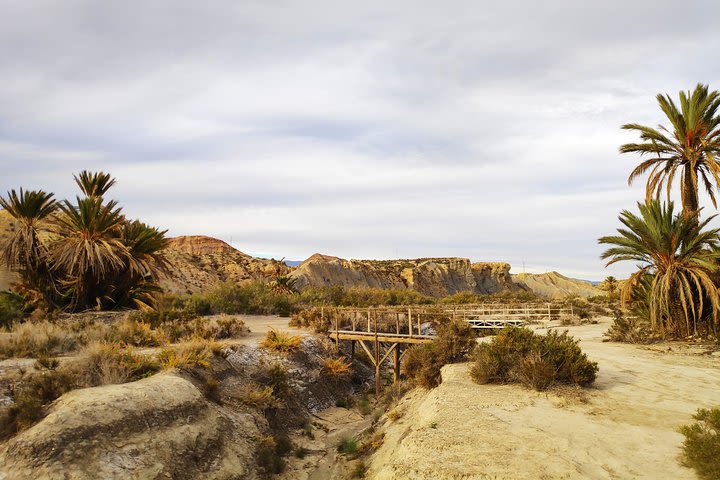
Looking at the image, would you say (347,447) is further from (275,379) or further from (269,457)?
(275,379)

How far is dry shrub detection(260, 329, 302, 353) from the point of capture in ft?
59.1

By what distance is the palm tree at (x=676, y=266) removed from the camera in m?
15.2

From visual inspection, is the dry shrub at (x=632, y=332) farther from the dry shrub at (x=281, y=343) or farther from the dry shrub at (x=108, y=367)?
the dry shrub at (x=108, y=367)

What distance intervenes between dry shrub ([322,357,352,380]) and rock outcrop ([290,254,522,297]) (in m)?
39.3

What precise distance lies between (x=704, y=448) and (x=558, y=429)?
2.21 m

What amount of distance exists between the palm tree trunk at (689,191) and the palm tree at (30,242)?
2834 cm

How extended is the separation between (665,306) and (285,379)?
1418 centimetres

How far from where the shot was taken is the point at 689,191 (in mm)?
17703

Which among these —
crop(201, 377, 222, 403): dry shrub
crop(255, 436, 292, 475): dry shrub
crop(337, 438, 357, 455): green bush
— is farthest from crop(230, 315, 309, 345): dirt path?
crop(337, 438, 357, 455): green bush

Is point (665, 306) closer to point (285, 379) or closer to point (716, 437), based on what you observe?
point (716, 437)

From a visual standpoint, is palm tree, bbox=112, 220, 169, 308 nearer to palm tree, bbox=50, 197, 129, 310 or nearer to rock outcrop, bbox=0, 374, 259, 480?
palm tree, bbox=50, 197, 129, 310

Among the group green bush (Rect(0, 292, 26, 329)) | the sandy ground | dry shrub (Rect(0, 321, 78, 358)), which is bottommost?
the sandy ground

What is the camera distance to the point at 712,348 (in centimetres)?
1414

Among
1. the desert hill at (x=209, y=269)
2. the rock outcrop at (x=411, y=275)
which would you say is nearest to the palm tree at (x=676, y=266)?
the desert hill at (x=209, y=269)
